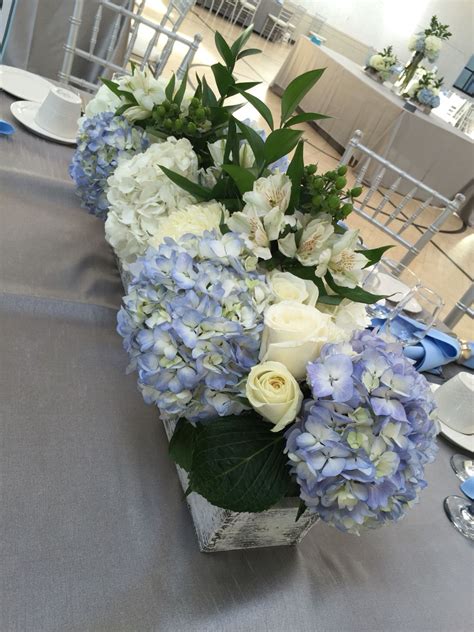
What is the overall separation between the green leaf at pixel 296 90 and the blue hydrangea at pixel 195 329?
0.77ft

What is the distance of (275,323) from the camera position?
18.1 inches

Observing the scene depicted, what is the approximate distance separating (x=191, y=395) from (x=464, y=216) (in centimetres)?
575

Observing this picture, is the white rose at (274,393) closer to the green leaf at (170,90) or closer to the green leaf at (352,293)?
the green leaf at (352,293)

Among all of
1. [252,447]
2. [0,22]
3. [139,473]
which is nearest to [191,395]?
[252,447]

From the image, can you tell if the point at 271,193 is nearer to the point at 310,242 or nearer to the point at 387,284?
the point at 310,242

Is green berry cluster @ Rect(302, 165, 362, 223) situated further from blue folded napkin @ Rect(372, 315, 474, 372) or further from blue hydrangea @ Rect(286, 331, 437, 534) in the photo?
blue folded napkin @ Rect(372, 315, 474, 372)

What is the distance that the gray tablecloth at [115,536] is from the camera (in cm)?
48

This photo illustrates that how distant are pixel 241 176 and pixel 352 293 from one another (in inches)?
7.7

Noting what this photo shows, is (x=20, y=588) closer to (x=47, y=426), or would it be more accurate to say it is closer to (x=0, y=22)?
(x=47, y=426)

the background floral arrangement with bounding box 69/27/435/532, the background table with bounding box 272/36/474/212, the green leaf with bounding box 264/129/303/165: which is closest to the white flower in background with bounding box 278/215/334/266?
the background floral arrangement with bounding box 69/27/435/532

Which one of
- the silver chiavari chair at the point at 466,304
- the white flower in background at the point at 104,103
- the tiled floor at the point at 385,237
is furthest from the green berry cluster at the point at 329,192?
the tiled floor at the point at 385,237

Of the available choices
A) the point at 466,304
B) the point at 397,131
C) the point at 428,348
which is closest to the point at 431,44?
the point at 397,131

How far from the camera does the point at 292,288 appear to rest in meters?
0.52

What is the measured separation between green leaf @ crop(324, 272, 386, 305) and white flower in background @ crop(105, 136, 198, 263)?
0.24 metres
